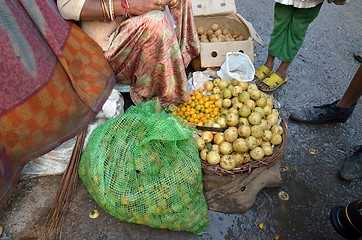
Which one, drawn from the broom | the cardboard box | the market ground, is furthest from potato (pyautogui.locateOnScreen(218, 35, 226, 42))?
the broom

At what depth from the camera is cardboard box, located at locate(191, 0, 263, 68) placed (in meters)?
3.15

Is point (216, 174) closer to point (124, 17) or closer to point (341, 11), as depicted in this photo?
point (124, 17)

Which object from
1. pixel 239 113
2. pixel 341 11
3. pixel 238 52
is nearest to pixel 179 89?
pixel 239 113

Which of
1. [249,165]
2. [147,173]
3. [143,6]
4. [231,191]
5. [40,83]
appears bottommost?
[231,191]

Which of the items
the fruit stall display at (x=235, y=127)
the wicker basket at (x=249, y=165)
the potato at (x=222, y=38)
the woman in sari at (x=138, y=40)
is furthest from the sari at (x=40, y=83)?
the potato at (x=222, y=38)

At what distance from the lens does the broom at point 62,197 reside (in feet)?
6.14

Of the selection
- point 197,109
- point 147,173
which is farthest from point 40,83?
point 197,109

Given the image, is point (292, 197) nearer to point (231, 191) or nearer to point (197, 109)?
point (231, 191)

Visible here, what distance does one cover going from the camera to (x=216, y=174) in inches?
83.2

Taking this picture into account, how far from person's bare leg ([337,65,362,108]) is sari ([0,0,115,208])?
2.72m

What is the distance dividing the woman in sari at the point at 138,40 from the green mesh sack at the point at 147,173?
66 centimetres

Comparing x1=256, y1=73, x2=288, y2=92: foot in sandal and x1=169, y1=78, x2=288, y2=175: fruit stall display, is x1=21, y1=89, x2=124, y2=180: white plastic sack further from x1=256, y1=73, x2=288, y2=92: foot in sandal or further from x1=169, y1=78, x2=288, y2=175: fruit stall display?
x1=256, y1=73, x2=288, y2=92: foot in sandal

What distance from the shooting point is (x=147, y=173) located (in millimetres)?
1816

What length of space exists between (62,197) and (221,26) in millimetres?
Result: 3281
